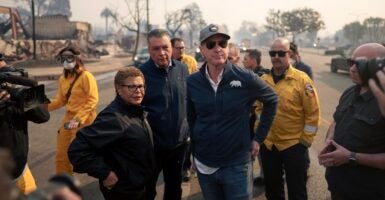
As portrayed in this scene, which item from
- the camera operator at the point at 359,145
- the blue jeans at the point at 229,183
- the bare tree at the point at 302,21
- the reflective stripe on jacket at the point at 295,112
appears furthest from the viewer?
the bare tree at the point at 302,21

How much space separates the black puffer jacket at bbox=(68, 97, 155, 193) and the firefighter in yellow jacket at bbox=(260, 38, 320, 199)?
1.38m

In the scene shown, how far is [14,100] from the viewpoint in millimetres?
3205

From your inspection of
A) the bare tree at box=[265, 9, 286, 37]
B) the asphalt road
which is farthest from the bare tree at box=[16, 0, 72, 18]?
the asphalt road

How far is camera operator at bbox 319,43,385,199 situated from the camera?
2.64 metres

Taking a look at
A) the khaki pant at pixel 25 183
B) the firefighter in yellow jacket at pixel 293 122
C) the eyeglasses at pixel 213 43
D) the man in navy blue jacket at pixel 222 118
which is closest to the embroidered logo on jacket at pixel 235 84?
the man in navy blue jacket at pixel 222 118

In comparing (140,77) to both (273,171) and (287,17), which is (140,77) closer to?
(273,171)

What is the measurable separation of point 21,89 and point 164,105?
1296 mm

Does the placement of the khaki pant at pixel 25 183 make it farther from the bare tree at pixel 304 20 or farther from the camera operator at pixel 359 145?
the bare tree at pixel 304 20

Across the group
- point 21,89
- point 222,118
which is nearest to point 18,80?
point 21,89

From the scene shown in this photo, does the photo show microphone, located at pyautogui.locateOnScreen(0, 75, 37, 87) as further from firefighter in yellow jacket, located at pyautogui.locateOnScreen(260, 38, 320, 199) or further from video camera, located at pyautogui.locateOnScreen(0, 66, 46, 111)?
firefighter in yellow jacket, located at pyautogui.locateOnScreen(260, 38, 320, 199)

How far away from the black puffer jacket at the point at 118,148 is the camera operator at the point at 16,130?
1.92ft

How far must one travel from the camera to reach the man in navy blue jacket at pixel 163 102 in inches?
151

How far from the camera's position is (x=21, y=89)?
325 cm

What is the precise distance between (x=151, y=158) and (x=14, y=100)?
121 centimetres
